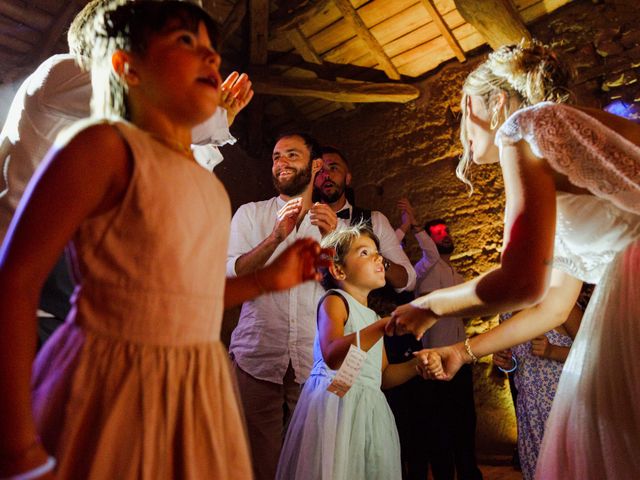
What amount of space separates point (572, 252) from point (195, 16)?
4.31 ft

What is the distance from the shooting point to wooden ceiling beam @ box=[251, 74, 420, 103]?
19.2ft

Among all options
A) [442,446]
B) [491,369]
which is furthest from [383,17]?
[442,446]

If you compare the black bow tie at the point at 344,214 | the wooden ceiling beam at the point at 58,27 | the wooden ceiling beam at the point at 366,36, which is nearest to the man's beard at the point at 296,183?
the black bow tie at the point at 344,214

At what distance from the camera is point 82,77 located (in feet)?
5.30

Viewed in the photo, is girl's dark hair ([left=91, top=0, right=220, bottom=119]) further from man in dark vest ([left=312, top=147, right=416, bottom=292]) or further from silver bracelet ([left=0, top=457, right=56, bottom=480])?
man in dark vest ([left=312, top=147, right=416, bottom=292])

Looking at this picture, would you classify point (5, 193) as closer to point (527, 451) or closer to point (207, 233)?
point (207, 233)

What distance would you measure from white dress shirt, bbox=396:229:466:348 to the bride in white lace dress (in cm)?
280

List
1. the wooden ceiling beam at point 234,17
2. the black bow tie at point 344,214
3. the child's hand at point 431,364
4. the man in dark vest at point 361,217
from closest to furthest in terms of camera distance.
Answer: the child's hand at point 431,364
the man in dark vest at point 361,217
the black bow tie at point 344,214
the wooden ceiling beam at point 234,17

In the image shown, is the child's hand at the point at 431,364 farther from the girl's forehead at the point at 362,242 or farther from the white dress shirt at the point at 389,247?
the white dress shirt at the point at 389,247

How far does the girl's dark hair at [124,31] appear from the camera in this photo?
112 cm

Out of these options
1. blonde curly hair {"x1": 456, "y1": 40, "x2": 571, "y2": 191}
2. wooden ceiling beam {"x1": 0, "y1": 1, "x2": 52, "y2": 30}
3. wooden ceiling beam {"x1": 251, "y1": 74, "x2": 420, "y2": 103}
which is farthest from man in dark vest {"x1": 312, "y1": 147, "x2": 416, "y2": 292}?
wooden ceiling beam {"x1": 0, "y1": 1, "x2": 52, "y2": 30}

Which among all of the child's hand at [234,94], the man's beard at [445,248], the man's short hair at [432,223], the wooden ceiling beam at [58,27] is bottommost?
the man's beard at [445,248]

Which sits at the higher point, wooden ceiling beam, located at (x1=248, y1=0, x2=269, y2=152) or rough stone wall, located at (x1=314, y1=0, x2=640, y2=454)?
wooden ceiling beam, located at (x1=248, y1=0, x2=269, y2=152)

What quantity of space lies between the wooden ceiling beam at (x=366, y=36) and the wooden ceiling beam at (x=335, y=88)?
260mm
